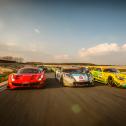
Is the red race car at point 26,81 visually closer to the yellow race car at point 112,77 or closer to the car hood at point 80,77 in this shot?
the car hood at point 80,77

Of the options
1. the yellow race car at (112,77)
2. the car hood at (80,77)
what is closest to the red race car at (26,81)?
the car hood at (80,77)

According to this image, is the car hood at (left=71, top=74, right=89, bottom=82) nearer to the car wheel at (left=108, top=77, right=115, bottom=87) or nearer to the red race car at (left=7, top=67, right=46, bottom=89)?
the car wheel at (left=108, top=77, right=115, bottom=87)

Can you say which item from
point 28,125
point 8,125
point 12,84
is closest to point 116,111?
point 28,125

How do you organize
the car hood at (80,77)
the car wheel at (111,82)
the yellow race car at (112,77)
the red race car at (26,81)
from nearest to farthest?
the red race car at (26,81) → the yellow race car at (112,77) → the car hood at (80,77) → the car wheel at (111,82)

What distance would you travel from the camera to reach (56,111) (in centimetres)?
430

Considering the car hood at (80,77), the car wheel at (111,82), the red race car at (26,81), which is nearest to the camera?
the red race car at (26,81)

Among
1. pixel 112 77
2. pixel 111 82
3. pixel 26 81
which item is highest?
pixel 112 77

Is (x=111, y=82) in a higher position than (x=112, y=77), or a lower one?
lower

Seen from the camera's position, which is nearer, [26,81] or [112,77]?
[26,81]

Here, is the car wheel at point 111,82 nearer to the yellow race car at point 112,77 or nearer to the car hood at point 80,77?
the yellow race car at point 112,77

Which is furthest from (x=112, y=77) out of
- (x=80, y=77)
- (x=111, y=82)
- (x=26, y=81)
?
(x=26, y=81)

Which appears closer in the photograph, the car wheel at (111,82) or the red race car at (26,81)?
the red race car at (26,81)

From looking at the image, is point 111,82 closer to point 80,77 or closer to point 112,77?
point 112,77

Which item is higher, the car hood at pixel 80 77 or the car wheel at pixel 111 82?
the car hood at pixel 80 77
